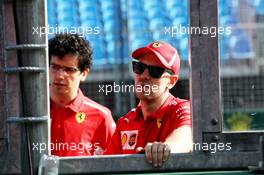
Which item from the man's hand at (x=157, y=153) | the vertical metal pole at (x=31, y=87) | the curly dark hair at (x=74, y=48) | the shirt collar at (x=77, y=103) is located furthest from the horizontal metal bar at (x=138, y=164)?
the curly dark hair at (x=74, y=48)

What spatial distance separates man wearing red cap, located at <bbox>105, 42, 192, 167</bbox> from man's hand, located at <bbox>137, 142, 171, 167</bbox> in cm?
3

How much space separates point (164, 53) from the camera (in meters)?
3.11

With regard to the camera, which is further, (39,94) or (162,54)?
(162,54)

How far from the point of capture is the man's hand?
294 centimetres

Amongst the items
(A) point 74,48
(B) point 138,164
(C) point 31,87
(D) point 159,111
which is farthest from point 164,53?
(C) point 31,87

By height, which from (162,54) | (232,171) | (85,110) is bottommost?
(232,171)

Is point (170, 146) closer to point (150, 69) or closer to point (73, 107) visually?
point (150, 69)

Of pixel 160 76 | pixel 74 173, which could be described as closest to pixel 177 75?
pixel 160 76

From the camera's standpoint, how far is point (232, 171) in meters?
2.96

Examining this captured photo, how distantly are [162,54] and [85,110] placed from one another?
354 mm

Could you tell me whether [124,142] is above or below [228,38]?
below

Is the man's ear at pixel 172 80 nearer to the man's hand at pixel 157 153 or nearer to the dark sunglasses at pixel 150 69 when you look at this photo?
the dark sunglasses at pixel 150 69

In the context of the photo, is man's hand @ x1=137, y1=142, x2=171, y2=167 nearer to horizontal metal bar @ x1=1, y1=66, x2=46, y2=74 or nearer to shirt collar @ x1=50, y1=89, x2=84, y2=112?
shirt collar @ x1=50, y1=89, x2=84, y2=112

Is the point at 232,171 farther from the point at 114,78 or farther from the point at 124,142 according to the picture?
the point at 114,78
